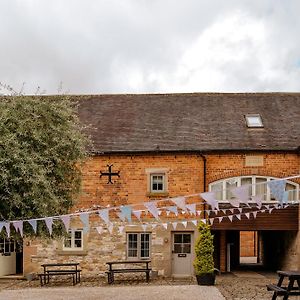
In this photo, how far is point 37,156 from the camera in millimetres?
14492

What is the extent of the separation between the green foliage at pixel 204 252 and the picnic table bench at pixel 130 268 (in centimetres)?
217

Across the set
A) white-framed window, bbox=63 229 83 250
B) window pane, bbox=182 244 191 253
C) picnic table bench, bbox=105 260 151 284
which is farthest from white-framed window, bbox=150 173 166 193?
white-framed window, bbox=63 229 83 250

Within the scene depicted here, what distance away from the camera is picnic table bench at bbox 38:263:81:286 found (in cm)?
2109

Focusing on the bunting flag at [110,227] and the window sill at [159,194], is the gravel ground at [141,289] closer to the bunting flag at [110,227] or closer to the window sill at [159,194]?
the bunting flag at [110,227]

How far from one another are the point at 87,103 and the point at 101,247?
7308 mm

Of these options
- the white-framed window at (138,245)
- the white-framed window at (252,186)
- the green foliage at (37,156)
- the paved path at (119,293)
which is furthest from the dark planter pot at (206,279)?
the green foliage at (37,156)

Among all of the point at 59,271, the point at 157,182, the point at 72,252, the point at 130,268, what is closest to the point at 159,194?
the point at 157,182

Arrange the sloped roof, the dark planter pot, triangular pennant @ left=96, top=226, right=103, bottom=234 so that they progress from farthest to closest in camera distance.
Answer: the sloped roof
triangular pennant @ left=96, top=226, right=103, bottom=234
the dark planter pot

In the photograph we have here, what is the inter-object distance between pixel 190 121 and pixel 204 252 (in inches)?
260

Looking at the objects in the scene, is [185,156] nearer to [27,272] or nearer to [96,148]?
[96,148]

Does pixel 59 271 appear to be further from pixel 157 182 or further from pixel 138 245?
pixel 157 182

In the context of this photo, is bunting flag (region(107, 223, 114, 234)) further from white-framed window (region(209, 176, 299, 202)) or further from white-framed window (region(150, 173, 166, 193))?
white-framed window (region(209, 176, 299, 202))

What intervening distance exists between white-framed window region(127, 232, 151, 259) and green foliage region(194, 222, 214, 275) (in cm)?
321

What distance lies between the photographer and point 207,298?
16.6 m
